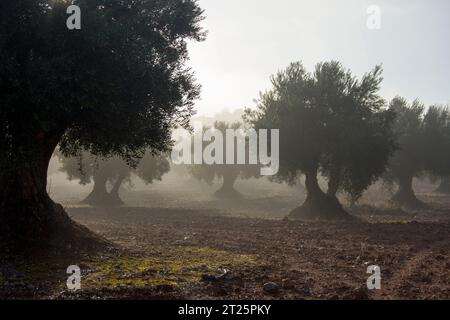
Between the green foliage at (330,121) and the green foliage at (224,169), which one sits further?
the green foliage at (224,169)

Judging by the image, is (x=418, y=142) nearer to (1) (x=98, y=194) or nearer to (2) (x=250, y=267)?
(1) (x=98, y=194)

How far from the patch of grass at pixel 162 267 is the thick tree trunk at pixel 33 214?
2.60 meters

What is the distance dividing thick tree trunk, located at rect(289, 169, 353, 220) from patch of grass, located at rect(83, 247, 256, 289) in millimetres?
19846

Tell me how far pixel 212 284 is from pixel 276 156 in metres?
26.2

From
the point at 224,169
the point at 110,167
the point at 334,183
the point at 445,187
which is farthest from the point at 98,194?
the point at 445,187

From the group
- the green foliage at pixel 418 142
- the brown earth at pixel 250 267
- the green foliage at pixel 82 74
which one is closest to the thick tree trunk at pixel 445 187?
the green foliage at pixel 418 142

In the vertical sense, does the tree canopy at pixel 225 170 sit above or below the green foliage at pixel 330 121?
below

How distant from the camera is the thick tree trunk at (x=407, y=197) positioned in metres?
51.7

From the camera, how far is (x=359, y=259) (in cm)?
Answer: 1572

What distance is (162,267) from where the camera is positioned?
1372 cm

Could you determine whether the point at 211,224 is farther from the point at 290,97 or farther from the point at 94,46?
the point at 94,46

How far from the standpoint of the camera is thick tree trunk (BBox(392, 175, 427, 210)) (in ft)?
170

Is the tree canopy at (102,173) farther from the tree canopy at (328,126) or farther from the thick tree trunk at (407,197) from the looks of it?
the thick tree trunk at (407,197)

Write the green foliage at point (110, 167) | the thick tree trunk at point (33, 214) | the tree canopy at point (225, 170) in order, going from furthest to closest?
1. the tree canopy at point (225, 170)
2. the green foliage at point (110, 167)
3. the thick tree trunk at point (33, 214)
